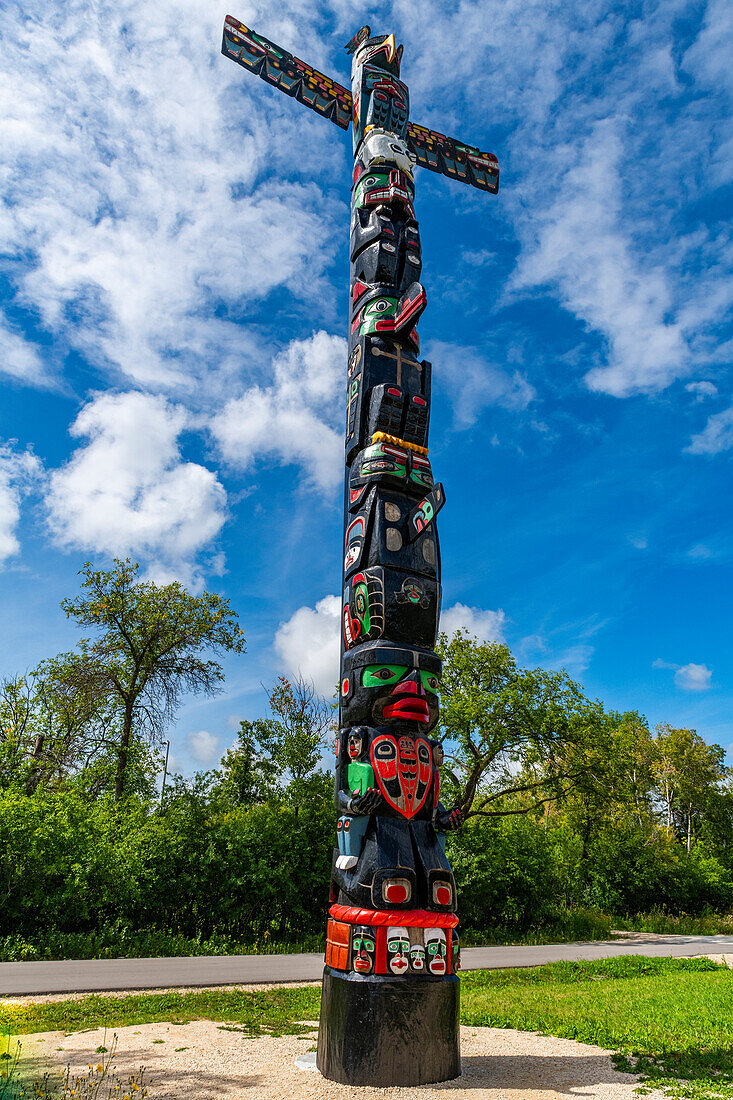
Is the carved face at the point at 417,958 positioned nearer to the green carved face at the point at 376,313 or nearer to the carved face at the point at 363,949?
the carved face at the point at 363,949

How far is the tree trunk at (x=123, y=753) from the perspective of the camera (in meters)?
18.1

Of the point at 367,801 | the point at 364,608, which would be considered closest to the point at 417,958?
the point at 367,801

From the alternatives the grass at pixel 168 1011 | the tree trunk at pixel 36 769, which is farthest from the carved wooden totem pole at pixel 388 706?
the tree trunk at pixel 36 769

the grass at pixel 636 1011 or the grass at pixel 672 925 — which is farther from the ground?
the grass at pixel 636 1011

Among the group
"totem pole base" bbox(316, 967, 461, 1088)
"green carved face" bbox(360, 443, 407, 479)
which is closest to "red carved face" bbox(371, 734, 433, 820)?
"totem pole base" bbox(316, 967, 461, 1088)

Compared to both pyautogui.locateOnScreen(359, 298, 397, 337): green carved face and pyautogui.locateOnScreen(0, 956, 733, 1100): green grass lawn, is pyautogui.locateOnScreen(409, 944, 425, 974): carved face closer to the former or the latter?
pyautogui.locateOnScreen(0, 956, 733, 1100): green grass lawn

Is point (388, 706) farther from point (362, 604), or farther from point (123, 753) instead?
point (123, 753)

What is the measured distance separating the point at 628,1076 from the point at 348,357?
8.91m

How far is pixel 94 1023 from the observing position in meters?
7.88

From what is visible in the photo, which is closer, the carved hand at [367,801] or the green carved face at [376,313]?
the carved hand at [367,801]

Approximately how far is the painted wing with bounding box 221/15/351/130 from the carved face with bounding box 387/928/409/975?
1582 centimetres

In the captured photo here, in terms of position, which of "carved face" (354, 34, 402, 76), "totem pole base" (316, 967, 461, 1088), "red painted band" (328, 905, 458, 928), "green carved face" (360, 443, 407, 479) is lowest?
"totem pole base" (316, 967, 461, 1088)

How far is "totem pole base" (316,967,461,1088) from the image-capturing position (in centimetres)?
567

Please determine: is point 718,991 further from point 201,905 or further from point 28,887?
point 28,887
